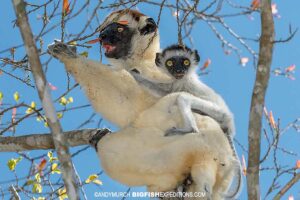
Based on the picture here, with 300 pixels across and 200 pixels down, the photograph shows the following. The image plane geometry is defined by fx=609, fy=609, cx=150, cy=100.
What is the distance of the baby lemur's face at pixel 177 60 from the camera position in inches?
235

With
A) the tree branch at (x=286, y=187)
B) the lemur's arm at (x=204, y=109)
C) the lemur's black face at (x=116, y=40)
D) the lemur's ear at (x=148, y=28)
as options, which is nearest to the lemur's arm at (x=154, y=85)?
the lemur's arm at (x=204, y=109)

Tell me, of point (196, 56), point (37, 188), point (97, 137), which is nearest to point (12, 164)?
point (37, 188)

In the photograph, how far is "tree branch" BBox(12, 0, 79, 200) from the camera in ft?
13.0

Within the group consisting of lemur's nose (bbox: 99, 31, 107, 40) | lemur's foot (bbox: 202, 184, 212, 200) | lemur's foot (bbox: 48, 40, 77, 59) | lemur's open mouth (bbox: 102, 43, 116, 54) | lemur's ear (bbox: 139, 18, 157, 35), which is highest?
lemur's ear (bbox: 139, 18, 157, 35)

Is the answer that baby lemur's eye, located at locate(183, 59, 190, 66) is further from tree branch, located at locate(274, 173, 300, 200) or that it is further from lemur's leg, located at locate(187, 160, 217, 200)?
tree branch, located at locate(274, 173, 300, 200)

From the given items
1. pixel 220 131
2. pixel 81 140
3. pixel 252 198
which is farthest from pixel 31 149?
pixel 252 198

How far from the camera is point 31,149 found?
5.22 m

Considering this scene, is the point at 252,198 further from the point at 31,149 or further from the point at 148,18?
the point at 148,18

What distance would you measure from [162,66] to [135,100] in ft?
2.74

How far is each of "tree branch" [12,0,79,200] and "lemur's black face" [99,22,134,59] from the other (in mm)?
2085

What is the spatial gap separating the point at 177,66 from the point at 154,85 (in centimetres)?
47

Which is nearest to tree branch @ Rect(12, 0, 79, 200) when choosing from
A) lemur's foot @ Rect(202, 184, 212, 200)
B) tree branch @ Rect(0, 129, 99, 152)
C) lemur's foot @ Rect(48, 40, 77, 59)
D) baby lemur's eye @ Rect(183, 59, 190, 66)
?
lemur's foot @ Rect(48, 40, 77, 59)

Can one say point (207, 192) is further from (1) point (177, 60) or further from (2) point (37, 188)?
(2) point (37, 188)

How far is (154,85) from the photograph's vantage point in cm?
565
